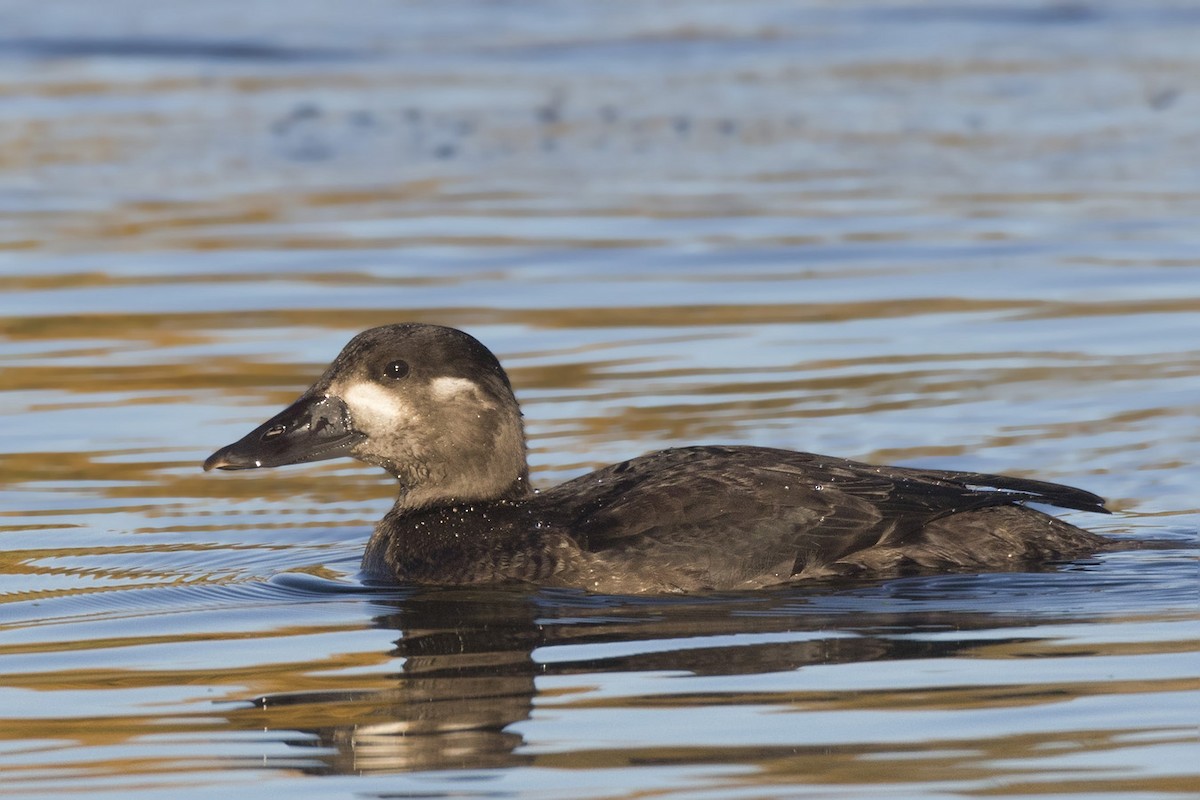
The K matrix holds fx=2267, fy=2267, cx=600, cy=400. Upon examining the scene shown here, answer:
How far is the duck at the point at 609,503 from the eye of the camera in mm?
6809

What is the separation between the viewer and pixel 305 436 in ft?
24.0

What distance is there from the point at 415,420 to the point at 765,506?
3.95ft

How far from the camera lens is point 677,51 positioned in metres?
20.0

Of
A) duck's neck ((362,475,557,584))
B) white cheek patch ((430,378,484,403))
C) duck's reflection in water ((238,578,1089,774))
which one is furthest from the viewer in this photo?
white cheek patch ((430,378,484,403))

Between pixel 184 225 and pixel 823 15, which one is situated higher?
pixel 823 15

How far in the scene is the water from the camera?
5.23 m

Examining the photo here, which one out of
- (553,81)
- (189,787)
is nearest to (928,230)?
(553,81)

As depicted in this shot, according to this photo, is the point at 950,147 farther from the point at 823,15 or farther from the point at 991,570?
the point at 991,570

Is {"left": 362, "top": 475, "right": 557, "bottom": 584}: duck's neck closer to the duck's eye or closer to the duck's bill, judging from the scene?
the duck's bill

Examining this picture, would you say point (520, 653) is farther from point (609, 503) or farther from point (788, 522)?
point (788, 522)

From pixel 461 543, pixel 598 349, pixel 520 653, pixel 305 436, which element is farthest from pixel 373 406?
pixel 598 349

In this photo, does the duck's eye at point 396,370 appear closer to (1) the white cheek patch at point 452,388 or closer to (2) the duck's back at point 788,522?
(1) the white cheek patch at point 452,388

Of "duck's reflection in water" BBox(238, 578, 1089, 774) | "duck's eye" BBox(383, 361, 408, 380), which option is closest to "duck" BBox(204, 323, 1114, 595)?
"duck's eye" BBox(383, 361, 408, 380)

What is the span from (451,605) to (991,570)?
1646mm
